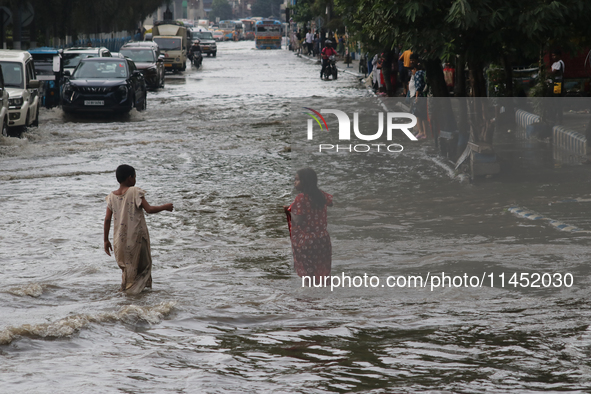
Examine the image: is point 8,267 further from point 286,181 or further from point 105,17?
point 105,17

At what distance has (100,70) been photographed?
79.2 feet

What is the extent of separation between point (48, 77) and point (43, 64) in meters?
0.68

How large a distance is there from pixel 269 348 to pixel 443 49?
22.8ft

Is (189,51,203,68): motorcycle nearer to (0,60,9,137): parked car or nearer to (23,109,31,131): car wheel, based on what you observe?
(23,109,31,131): car wheel

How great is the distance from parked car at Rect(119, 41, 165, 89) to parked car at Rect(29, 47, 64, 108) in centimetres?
723

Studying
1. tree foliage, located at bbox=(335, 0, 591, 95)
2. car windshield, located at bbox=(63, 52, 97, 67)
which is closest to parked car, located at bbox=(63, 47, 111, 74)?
car windshield, located at bbox=(63, 52, 97, 67)

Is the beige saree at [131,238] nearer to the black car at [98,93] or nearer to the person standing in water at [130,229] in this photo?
the person standing in water at [130,229]

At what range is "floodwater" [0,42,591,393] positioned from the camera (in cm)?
582

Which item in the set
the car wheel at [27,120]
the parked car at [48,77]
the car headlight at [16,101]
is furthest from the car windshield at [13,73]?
the parked car at [48,77]

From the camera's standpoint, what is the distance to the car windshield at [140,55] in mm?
34750

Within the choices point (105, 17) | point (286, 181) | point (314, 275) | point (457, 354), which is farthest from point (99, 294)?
point (105, 17)

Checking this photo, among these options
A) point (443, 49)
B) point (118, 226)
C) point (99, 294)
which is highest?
point (443, 49)

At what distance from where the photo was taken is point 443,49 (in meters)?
12.1

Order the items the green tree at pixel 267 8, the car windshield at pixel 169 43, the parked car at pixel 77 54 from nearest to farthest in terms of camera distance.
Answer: the parked car at pixel 77 54 → the car windshield at pixel 169 43 → the green tree at pixel 267 8
